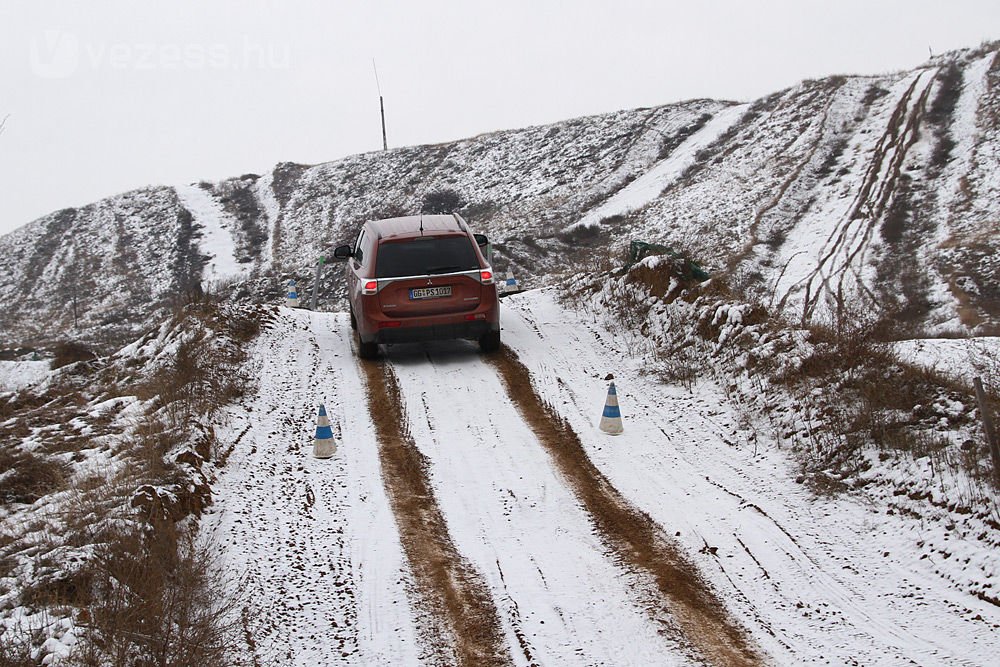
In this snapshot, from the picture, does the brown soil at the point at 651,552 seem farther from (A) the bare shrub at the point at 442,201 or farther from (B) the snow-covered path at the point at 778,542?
(A) the bare shrub at the point at 442,201

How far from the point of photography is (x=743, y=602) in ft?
16.5

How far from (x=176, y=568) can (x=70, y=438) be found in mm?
3899

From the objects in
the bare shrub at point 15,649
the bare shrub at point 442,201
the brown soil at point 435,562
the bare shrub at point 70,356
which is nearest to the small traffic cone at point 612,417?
the brown soil at point 435,562

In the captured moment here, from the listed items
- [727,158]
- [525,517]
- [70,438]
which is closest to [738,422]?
[525,517]

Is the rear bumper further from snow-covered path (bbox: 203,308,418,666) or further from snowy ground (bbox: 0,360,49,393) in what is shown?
snowy ground (bbox: 0,360,49,393)

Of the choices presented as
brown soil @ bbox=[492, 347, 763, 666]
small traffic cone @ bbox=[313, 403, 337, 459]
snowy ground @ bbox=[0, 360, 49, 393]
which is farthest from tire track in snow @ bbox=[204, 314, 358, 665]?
snowy ground @ bbox=[0, 360, 49, 393]

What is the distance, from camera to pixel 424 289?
33.8ft

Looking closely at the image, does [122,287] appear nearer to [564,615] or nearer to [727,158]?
[727,158]

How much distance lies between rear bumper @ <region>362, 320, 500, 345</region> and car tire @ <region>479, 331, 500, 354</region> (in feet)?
0.99

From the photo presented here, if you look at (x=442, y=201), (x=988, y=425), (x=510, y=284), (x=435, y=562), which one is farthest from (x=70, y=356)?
(x=442, y=201)

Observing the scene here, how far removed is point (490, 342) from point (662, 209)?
75.1ft

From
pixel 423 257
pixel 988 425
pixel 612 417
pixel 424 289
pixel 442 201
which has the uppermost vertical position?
pixel 442 201

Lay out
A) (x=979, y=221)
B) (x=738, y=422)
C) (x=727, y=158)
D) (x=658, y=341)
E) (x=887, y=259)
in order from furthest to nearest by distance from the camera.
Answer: (x=727, y=158)
(x=979, y=221)
(x=887, y=259)
(x=658, y=341)
(x=738, y=422)

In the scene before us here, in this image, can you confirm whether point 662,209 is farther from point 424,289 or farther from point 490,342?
point 424,289
